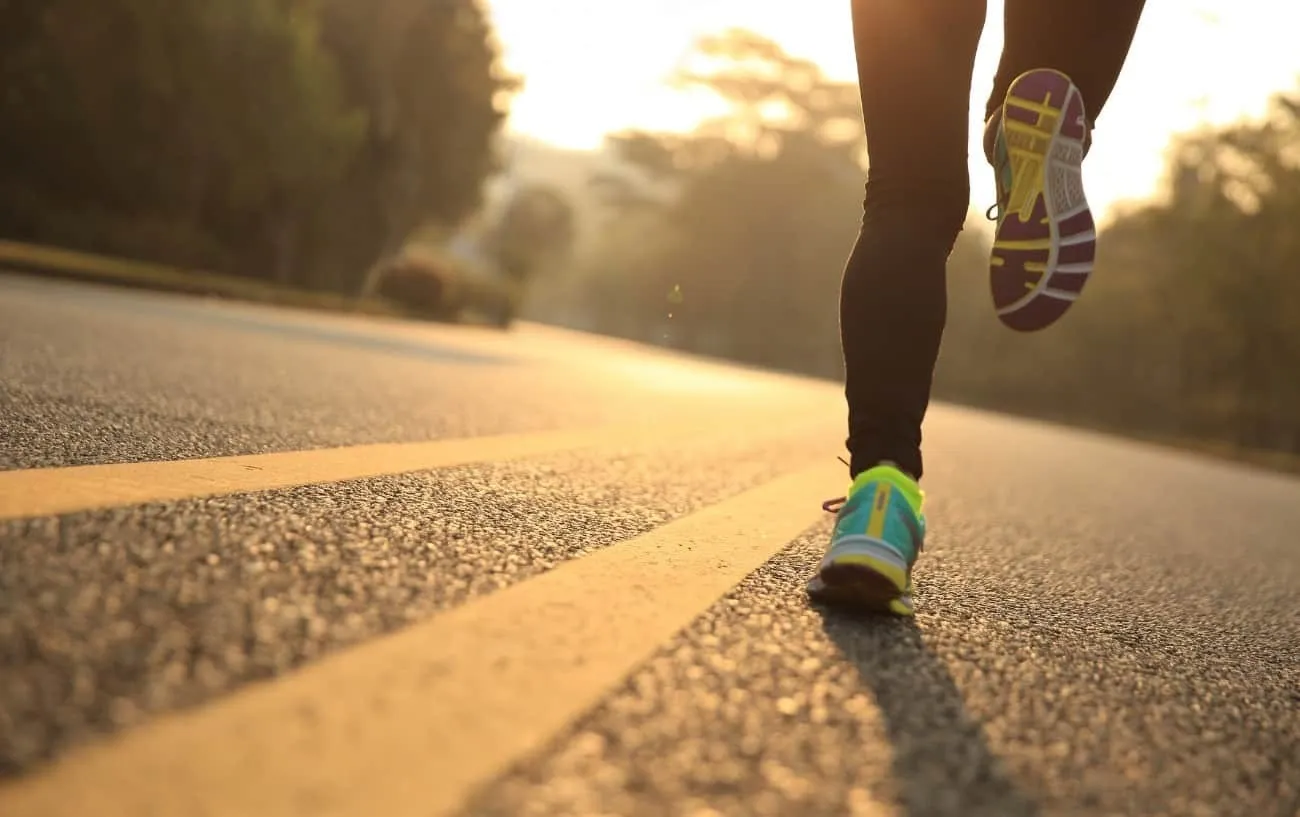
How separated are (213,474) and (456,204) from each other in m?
33.9

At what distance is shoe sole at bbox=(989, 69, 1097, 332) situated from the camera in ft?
7.40

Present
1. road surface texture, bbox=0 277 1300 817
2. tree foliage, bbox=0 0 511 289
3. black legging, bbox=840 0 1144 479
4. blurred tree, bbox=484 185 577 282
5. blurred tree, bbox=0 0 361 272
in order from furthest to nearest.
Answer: blurred tree, bbox=484 185 577 282 → tree foliage, bbox=0 0 511 289 → blurred tree, bbox=0 0 361 272 → black legging, bbox=840 0 1144 479 → road surface texture, bbox=0 277 1300 817

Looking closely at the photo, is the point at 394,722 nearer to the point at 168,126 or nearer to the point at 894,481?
the point at 894,481

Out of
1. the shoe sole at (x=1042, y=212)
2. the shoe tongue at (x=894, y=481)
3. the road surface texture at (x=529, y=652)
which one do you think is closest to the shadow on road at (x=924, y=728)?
the road surface texture at (x=529, y=652)

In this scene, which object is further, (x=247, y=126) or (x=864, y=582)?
(x=247, y=126)

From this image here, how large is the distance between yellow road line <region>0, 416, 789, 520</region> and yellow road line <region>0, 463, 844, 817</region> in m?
0.66

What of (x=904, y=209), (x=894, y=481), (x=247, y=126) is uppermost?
(x=247, y=126)

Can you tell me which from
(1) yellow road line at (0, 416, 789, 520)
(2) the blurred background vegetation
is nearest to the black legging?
(1) yellow road line at (0, 416, 789, 520)

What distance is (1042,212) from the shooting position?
226 centimetres

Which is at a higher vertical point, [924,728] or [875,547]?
[875,547]

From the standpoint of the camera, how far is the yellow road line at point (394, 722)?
3.12 feet

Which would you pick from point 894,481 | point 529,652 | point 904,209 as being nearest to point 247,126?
point 904,209

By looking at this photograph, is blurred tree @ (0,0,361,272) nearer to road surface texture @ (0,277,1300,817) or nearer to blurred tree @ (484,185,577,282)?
road surface texture @ (0,277,1300,817)

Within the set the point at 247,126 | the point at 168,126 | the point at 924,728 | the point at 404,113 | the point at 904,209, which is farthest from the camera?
the point at 404,113
